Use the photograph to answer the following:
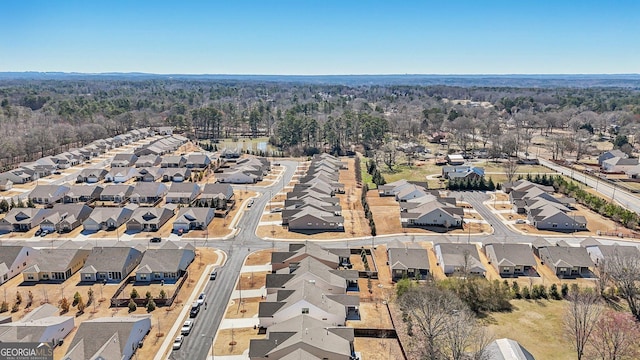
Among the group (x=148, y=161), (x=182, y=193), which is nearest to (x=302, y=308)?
(x=182, y=193)

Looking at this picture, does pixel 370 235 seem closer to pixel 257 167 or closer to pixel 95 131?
pixel 257 167

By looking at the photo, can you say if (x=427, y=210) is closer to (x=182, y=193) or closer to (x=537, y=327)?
(x=537, y=327)

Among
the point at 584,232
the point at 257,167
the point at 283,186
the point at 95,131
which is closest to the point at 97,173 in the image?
the point at 257,167

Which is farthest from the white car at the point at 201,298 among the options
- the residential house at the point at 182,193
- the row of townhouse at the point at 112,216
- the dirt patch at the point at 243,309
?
the residential house at the point at 182,193

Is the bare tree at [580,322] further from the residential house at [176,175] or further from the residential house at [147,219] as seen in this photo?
the residential house at [176,175]

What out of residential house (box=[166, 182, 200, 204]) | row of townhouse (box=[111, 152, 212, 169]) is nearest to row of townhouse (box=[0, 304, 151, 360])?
residential house (box=[166, 182, 200, 204])
